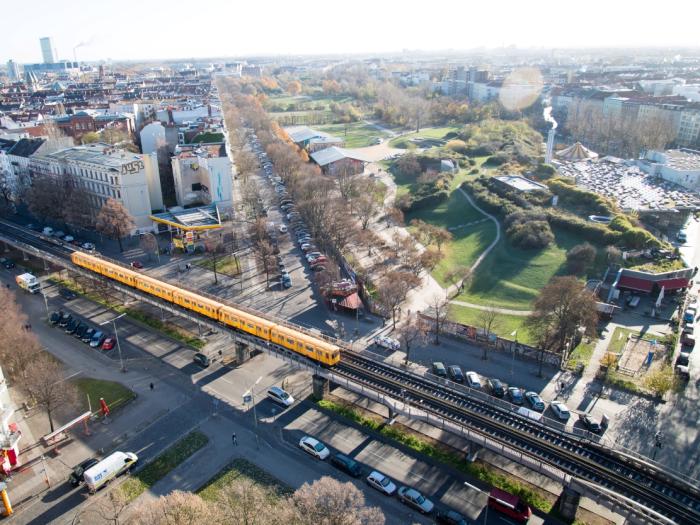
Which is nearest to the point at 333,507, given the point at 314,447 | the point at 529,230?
the point at 314,447

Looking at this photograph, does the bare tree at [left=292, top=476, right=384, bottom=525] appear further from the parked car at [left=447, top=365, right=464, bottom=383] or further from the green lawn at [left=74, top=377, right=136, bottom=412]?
the green lawn at [left=74, top=377, right=136, bottom=412]

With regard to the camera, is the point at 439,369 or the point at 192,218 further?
the point at 192,218

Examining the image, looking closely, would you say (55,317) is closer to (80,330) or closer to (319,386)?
(80,330)

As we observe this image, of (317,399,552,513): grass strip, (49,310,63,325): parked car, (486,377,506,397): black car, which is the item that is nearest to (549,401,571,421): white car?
(486,377,506,397): black car

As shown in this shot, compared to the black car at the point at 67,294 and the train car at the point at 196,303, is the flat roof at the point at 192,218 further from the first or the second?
the train car at the point at 196,303

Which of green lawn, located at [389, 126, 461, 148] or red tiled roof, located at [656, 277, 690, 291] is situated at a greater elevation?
green lawn, located at [389, 126, 461, 148]

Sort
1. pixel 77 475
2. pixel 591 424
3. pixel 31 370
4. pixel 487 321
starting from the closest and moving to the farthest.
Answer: pixel 77 475 < pixel 591 424 < pixel 31 370 < pixel 487 321
